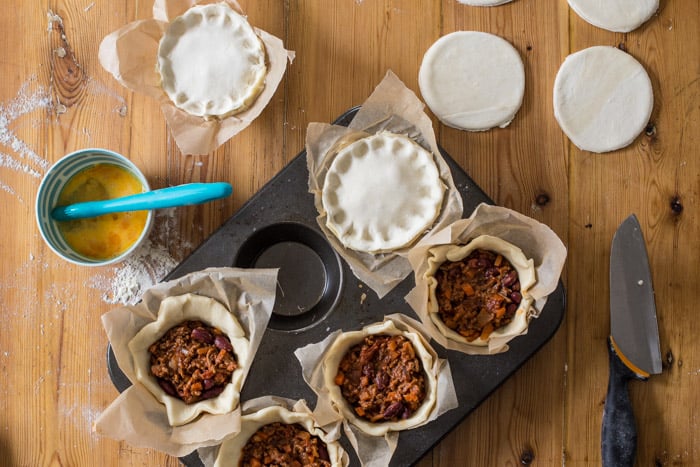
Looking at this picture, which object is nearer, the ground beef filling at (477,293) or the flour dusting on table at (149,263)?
the ground beef filling at (477,293)

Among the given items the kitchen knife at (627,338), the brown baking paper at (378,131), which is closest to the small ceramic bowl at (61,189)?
the brown baking paper at (378,131)

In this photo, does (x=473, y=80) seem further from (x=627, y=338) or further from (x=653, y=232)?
(x=627, y=338)

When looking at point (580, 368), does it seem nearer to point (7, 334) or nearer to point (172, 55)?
point (172, 55)

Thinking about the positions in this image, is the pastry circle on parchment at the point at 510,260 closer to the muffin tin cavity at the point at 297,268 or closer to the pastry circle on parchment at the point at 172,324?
the muffin tin cavity at the point at 297,268

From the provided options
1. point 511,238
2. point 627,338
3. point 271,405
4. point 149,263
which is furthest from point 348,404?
point 627,338

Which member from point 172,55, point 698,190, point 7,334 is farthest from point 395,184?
point 7,334

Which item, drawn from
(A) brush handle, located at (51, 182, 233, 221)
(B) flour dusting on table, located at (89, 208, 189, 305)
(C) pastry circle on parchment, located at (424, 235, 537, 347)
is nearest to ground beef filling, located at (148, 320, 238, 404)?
(B) flour dusting on table, located at (89, 208, 189, 305)
